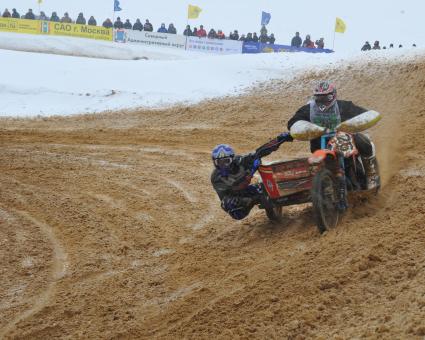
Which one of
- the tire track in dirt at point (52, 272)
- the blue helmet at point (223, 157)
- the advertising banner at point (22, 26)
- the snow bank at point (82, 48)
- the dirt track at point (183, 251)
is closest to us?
the dirt track at point (183, 251)

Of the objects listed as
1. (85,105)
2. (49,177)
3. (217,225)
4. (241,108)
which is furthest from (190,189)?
(85,105)

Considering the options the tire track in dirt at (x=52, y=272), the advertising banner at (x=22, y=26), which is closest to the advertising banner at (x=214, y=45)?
the advertising banner at (x=22, y=26)

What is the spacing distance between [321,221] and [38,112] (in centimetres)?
1449

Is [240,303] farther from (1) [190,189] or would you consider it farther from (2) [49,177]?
(2) [49,177]

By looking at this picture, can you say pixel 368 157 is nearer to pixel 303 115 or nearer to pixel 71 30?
pixel 303 115

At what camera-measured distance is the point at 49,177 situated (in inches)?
453

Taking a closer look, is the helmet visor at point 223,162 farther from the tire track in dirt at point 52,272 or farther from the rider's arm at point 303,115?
the tire track in dirt at point 52,272

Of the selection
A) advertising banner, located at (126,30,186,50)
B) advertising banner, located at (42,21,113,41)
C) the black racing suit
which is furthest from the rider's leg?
advertising banner, located at (42,21,113,41)

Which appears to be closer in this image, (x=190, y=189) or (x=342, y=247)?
(x=342, y=247)

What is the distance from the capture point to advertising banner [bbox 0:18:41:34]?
3381cm

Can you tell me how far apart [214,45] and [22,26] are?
35.6ft

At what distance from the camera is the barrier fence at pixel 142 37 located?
111 feet

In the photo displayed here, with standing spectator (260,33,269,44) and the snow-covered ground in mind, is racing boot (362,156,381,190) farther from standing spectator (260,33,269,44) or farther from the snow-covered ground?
standing spectator (260,33,269,44)

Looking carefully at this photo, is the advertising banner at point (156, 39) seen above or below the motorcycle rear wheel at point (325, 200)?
above
